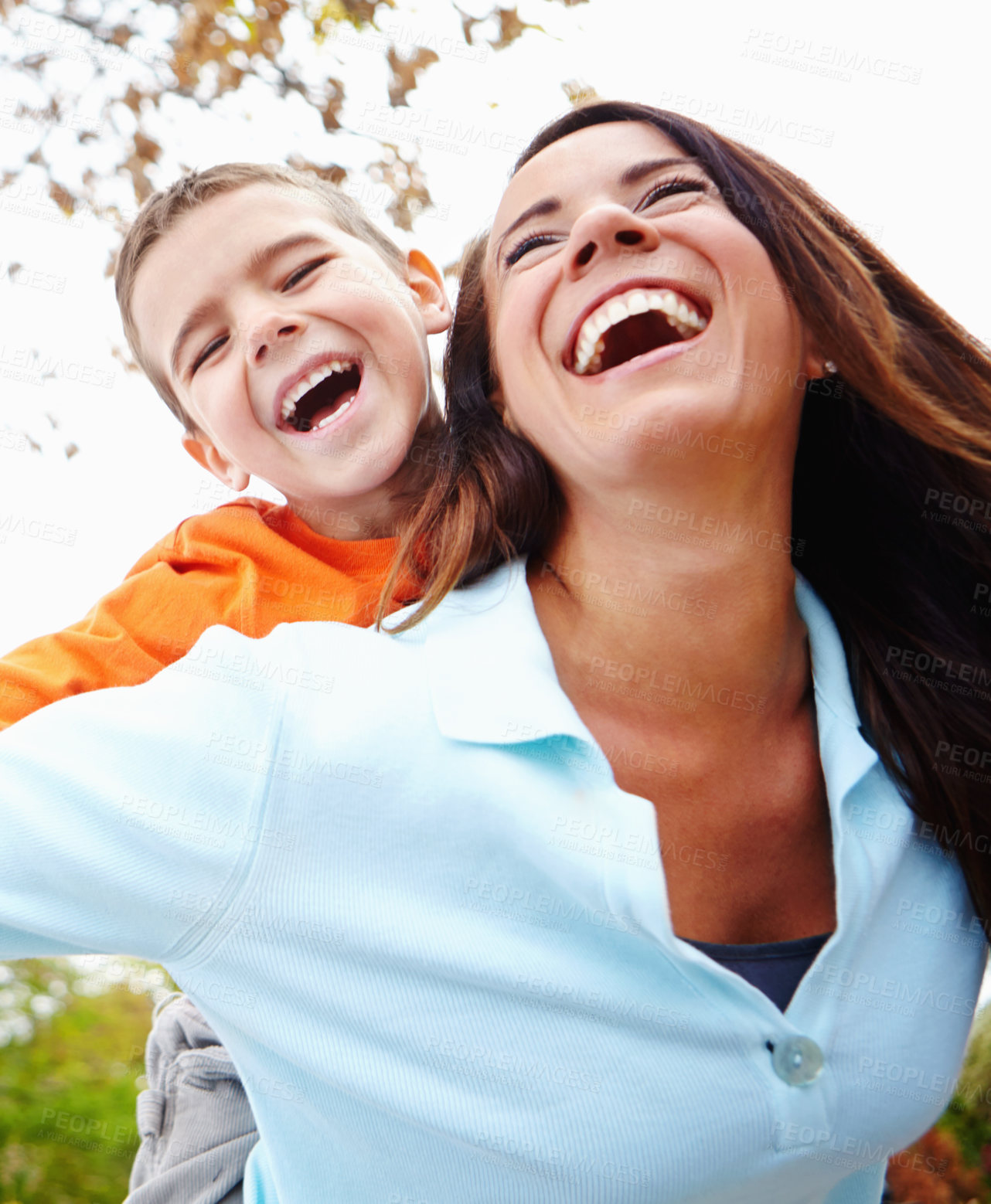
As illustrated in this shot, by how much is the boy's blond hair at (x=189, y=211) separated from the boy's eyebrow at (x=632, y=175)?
0.73 m

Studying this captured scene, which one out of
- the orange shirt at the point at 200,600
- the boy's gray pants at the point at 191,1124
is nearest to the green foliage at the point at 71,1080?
the boy's gray pants at the point at 191,1124

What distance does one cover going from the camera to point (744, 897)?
1.26m

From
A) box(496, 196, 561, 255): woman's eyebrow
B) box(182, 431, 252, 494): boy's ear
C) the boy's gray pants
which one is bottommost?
the boy's gray pants

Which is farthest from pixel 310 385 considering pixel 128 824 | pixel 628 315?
pixel 128 824

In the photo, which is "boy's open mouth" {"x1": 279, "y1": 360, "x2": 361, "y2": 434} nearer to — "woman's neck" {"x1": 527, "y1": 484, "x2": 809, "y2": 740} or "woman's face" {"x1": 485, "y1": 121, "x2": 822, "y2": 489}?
"woman's face" {"x1": 485, "y1": 121, "x2": 822, "y2": 489}

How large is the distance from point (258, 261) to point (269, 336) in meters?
0.19

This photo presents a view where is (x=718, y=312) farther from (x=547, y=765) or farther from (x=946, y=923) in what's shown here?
(x=946, y=923)

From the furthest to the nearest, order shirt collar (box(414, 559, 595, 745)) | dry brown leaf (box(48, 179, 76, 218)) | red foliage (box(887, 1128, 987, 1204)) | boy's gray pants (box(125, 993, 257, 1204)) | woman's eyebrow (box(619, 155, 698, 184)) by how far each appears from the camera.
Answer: dry brown leaf (box(48, 179, 76, 218)) < red foliage (box(887, 1128, 987, 1204)) < boy's gray pants (box(125, 993, 257, 1204)) < woman's eyebrow (box(619, 155, 698, 184)) < shirt collar (box(414, 559, 595, 745))

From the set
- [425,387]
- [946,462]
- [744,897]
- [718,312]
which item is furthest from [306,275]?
[744,897]

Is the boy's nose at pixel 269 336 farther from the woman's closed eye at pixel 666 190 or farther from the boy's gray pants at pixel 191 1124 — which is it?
the boy's gray pants at pixel 191 1124

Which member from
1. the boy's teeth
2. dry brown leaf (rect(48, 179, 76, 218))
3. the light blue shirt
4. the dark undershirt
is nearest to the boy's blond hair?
the boy's teeth

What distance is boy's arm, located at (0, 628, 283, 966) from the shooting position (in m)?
1.00

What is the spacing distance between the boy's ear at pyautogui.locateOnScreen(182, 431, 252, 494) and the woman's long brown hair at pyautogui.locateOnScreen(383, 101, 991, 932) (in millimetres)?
594

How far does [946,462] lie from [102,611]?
1405 mm
